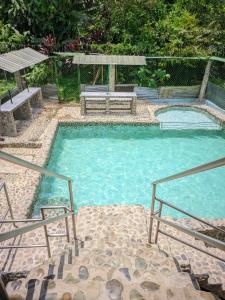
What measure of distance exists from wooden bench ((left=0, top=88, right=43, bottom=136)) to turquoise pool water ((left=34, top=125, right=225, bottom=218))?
1.70m

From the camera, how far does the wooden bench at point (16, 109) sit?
8709 millimetres

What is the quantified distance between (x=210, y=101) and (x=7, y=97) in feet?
34.0

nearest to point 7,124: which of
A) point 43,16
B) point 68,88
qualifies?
point 68,88

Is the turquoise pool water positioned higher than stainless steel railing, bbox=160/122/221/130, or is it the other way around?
stainless steel railing, bbox=160/122/221/130

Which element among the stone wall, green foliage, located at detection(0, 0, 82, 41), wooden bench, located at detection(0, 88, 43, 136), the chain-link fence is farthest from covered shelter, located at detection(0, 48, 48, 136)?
the stone wall

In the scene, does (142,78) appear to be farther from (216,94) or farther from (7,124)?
(7,124)

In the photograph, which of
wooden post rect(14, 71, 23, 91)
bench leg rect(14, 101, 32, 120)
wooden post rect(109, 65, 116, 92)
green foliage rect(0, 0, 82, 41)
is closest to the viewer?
bench leg rect(14, 101, 32, 120)

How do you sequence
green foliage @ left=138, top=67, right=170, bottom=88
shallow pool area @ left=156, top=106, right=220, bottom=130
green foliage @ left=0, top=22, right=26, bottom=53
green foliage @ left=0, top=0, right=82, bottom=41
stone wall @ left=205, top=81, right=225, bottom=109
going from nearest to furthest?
shallow pool area @ left=156, top=106, right=220, bottom=130 → stone wall @ left=205, top=81, right=225, bottom=109 → green foliage @ left=138, top=67, right=170, bottom=88 → green foliage @ left=0, top=22, right=26, bottom=53 → green foliage @ left=0, top=0, right=82, bottom=41

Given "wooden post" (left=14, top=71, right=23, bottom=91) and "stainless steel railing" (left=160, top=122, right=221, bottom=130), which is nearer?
"stainless steel railing" (left=160, top=122, right=221, bottom=130)

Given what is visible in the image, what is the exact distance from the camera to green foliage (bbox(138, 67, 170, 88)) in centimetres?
1340

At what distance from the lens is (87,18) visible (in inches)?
607

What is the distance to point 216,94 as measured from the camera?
12586 millimetres

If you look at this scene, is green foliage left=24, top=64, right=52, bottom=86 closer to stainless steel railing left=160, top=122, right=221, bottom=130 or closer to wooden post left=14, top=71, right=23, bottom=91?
wooden post left=14, top=71, right=23, bottom=91

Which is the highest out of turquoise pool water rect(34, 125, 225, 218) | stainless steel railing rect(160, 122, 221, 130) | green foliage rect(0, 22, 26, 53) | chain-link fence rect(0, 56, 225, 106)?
green foliage rect(0, 22, 26, 53)
